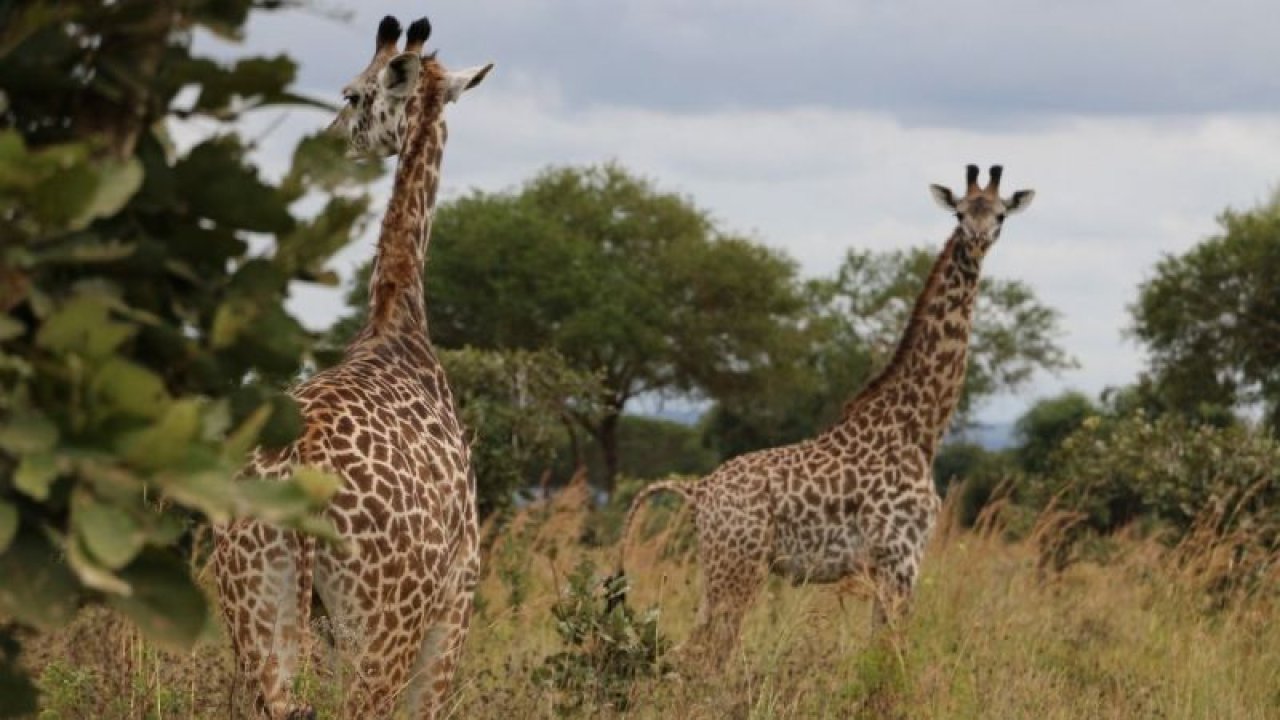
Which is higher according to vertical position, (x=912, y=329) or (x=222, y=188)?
(x=912, y=329)

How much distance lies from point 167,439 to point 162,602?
32 centimetres

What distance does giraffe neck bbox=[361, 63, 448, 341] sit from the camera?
22.9 ft

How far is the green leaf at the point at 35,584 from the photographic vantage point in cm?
250

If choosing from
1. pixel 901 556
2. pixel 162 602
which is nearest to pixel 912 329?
pixel 901 556

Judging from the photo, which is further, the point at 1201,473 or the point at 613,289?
the point at 613,289

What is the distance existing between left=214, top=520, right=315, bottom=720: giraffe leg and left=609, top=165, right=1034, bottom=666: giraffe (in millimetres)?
3986

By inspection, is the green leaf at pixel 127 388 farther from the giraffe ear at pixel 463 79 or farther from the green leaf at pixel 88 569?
the giraffe ear at pixel 463 79

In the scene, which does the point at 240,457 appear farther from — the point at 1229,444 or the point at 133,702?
the point at 1229,444

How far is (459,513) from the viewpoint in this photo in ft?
20.7

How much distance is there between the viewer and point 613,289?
42.7 meters

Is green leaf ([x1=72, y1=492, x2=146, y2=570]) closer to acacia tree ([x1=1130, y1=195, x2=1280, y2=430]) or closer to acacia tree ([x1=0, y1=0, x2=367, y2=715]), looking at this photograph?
acacia tree ([x1=0, y1=0, x2=367, y2=715])

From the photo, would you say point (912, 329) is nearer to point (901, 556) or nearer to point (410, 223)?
point (901, 556)

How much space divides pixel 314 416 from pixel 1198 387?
35389 millimetres

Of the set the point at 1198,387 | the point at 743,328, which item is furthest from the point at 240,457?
the point at 743,328
